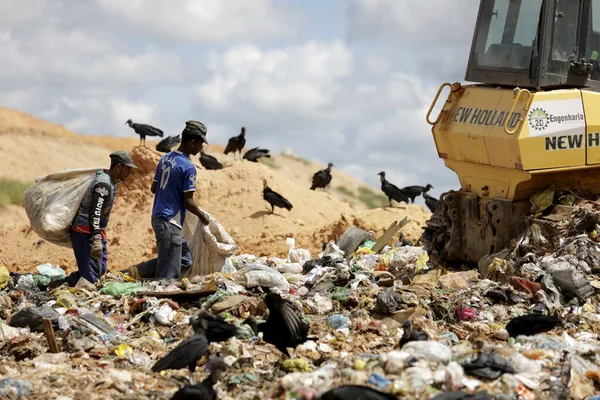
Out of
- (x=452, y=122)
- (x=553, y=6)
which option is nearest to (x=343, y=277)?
(x=452, y=122)

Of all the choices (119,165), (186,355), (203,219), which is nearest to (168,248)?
(203,219)

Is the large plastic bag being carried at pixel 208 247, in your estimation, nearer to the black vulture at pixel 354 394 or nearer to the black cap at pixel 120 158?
the black cap at pixel 120 158

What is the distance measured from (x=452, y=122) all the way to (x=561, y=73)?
128 cm

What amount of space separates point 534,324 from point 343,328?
1.66 meters

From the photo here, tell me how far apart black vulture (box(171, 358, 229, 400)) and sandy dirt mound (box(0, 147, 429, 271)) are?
26.8 feet

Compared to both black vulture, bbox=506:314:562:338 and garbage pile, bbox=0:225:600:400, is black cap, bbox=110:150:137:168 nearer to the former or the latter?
garbage pile, bbox=0:225:600:400

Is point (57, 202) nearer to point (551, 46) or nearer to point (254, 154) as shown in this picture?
point (551, 46)

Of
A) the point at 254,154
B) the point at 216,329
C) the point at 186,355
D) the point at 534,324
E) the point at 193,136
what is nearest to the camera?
the point at 186,355

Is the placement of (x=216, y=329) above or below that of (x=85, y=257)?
below

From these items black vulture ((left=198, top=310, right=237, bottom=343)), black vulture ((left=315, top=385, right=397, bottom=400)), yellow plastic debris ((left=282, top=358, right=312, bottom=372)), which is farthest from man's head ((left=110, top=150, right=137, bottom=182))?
black vulture ((left=315, top=385, right=397, bottom=400))

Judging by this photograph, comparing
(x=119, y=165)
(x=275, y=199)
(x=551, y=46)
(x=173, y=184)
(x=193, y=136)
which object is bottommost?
(x=275, y=199)

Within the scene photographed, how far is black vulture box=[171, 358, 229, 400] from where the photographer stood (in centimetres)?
577

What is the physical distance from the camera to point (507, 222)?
380 inches

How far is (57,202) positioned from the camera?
9.82 m
